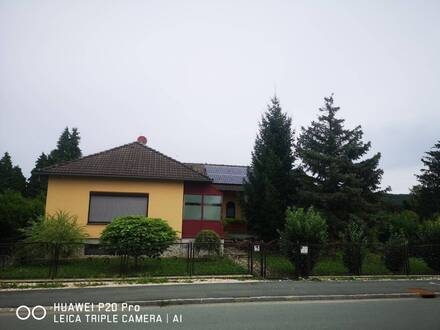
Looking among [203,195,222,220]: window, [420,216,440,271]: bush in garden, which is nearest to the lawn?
[203,195,222,220]: window

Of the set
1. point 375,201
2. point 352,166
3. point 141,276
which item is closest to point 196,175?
point 141,276

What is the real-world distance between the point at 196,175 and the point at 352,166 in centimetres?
900

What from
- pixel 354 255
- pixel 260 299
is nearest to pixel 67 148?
pixel 354 255

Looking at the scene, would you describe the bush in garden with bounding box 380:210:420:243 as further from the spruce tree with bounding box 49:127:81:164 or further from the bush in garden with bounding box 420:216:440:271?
the spruce tree with bounding box 49:127:81:164

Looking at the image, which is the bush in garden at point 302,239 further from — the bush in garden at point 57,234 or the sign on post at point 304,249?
the bush in garden at point 57,234

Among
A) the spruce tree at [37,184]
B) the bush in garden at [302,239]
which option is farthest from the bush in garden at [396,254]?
the spruce tree at [37,184]

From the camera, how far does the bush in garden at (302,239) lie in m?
13.9

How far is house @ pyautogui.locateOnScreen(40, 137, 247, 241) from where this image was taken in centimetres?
1852

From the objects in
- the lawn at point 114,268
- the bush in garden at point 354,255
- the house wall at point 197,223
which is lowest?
the lawn at point 114,268

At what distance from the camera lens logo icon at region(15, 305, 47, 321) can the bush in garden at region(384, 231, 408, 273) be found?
13.7m

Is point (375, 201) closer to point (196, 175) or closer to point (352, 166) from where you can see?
point (352, 166)

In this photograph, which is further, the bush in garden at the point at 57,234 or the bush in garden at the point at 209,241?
the bush in garden at the point at 209,241

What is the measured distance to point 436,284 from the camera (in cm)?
1259

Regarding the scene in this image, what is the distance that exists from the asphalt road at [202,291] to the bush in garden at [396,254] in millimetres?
2632
